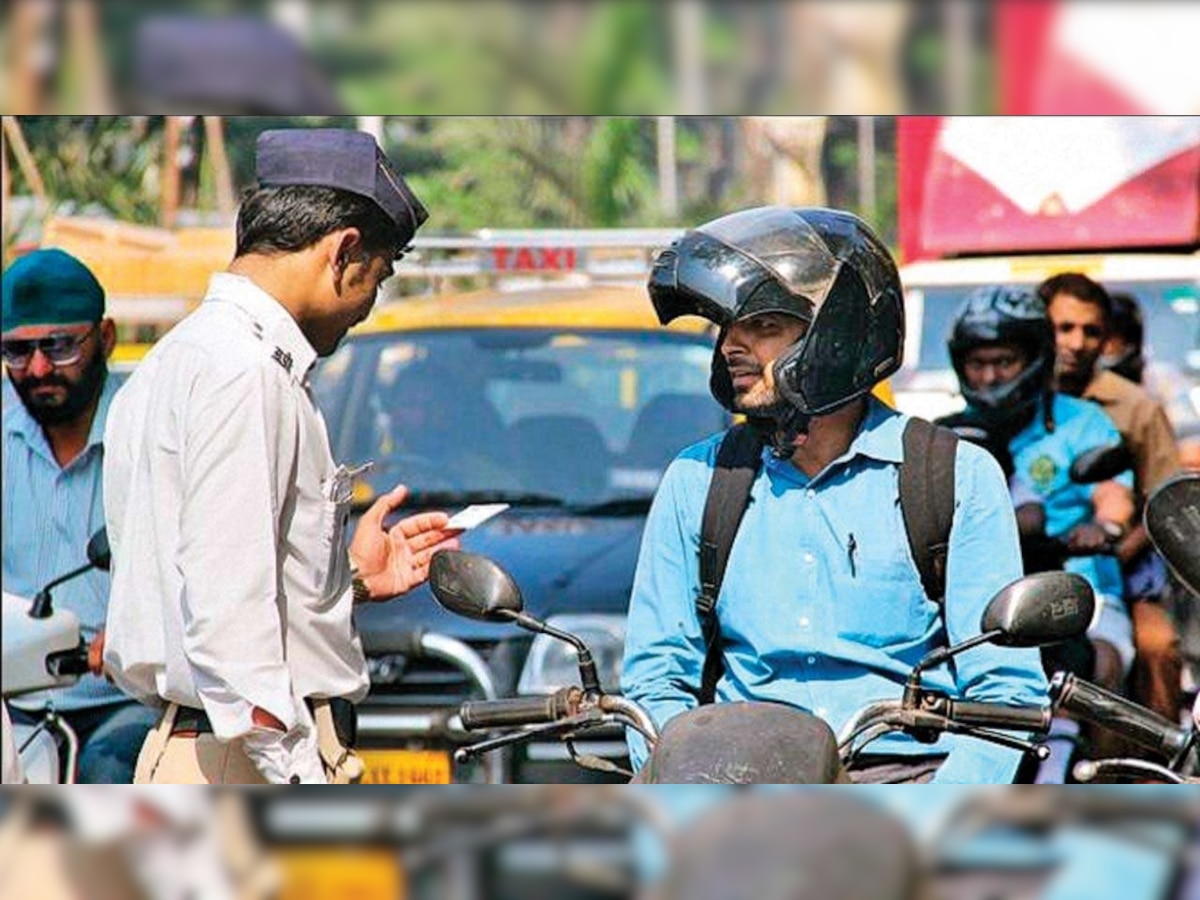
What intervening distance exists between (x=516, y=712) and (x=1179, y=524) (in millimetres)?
1032

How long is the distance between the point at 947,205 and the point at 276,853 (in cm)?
552

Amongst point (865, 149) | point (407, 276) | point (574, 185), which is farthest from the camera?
point (574, 185)

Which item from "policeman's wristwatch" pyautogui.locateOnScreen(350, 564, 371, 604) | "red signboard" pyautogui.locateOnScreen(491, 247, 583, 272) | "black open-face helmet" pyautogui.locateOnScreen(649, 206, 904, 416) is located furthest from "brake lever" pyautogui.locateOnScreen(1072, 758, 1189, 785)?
"red signboard" pyautogui.locateOnScreen(491, 247, 583, 272)

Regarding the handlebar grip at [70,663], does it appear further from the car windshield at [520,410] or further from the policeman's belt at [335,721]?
the car windshield at [520,410]

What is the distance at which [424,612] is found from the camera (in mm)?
6227

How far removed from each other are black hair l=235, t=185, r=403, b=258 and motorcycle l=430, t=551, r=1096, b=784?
1.94ft

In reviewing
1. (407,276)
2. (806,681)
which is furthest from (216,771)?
(407,276)

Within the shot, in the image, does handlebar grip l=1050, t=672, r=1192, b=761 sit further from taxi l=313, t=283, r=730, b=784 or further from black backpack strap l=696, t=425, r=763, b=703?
taxi l=313, t=283, r=730, b=784

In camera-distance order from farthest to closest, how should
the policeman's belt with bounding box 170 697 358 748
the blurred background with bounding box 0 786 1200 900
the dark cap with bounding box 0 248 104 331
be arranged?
the dark cap with bounding box 0 248 104 331 → the policeman's belt with bounding box 170 697 358 748 → the blurred background with bounding box 0 786 1200 900

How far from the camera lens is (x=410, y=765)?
624 centimetres

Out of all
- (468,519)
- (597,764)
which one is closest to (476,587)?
(597,764)

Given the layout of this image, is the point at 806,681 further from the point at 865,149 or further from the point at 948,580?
the point at 865,149

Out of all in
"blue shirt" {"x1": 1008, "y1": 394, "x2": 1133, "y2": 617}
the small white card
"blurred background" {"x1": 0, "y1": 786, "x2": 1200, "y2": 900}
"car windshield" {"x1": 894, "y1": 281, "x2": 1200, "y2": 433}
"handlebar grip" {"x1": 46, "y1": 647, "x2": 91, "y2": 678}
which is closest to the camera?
"blurred background" {"x1": 0, "y1": 786, "x2": 1200, "y2": 900}

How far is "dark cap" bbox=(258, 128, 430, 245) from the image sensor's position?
3982 mm
